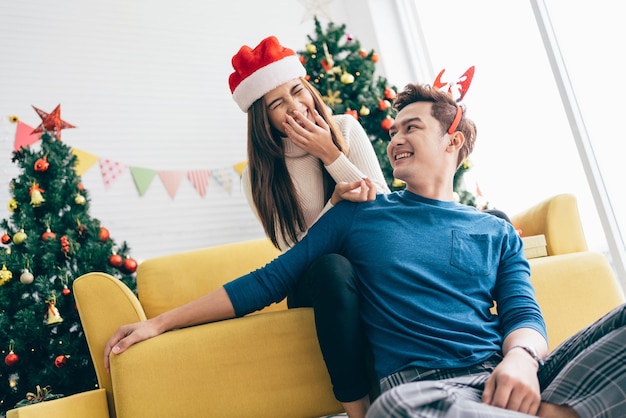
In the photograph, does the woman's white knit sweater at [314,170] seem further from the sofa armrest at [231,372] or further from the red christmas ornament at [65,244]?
the red christmas ornament at [65,244]

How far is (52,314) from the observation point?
2508mm

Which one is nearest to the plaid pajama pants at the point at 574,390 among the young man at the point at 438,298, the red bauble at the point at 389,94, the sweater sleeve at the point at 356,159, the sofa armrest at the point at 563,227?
the young man at the point at 438,298

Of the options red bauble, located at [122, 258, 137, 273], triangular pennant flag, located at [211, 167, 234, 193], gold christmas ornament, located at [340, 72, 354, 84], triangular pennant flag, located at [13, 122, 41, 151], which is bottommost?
red bauble, located at [122, 258, 137, 273]

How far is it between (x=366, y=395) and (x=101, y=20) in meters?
3.11

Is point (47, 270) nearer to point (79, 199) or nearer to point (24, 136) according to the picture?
point (79, 199)

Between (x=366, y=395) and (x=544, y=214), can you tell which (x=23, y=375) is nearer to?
(x=366, y=395)

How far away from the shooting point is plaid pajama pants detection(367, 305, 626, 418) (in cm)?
91

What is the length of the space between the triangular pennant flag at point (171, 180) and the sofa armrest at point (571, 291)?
2316 mm

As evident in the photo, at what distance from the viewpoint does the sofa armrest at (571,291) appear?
1.83m

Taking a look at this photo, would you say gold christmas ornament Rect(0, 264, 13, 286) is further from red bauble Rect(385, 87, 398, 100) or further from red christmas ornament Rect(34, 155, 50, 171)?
red bauble Rect(385, 87, 398, 100)

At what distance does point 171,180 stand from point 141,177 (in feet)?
0.59

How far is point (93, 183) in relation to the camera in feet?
11.2

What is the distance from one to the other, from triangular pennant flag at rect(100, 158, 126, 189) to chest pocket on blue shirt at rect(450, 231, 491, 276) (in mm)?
2545

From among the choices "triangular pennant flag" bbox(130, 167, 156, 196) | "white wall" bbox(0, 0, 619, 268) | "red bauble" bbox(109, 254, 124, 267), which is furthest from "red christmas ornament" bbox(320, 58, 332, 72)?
"red bauble" bbox(109, 254, 124, 267)
